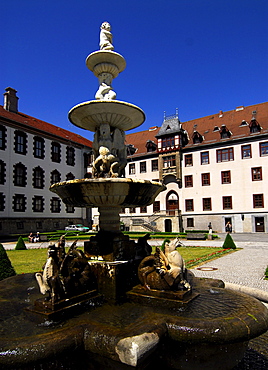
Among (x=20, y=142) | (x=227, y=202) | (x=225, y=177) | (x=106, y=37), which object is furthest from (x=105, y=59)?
(x=227, y=202)

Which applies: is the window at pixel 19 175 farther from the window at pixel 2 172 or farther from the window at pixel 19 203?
the window at pixel 19 203

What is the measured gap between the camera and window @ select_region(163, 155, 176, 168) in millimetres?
44844

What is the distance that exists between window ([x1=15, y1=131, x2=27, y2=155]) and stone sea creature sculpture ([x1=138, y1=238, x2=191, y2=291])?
35884 mm

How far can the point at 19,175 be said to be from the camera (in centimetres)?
3753

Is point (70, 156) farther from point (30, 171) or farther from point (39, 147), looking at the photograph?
point (30, 171)

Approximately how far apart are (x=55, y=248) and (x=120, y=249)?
1.60 metres

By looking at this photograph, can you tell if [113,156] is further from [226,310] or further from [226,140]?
[226,140]

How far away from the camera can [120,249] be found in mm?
6309

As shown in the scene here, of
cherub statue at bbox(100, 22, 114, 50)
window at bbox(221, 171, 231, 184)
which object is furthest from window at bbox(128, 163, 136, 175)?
cherub statue at bbox(100, 22, 114, 50)

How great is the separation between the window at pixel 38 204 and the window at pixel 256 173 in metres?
30.4

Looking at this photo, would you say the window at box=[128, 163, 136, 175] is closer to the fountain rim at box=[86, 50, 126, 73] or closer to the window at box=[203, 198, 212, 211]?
the window at box=[203, 198, 212, 211]

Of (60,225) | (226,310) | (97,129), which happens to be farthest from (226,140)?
A: (226,310)

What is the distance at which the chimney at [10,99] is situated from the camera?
3969 cm

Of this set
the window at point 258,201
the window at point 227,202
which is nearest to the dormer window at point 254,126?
the window at point 258,201
